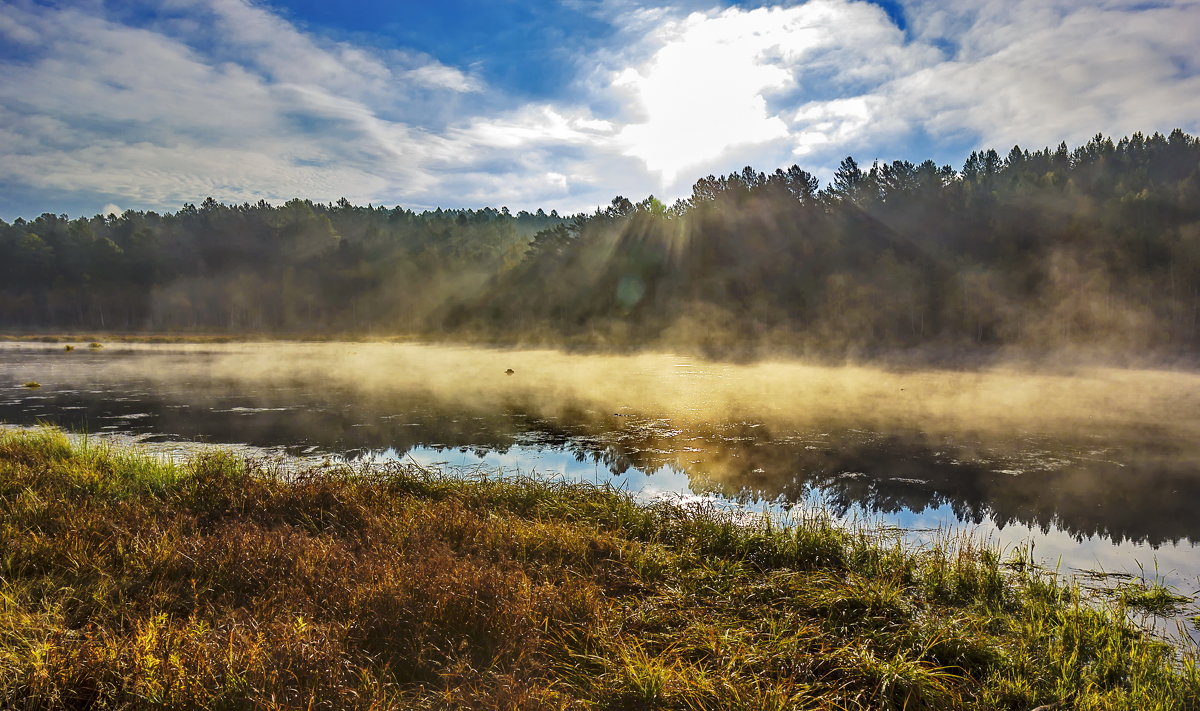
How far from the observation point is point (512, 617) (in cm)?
515

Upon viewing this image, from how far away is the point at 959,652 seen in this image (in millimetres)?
5270

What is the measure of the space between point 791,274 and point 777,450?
2015 inches

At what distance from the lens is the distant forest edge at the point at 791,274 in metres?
51.5

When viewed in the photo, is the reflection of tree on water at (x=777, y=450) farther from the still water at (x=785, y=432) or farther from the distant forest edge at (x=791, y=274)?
the distant forest edge at (x=791, y=274)

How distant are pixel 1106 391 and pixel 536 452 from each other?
974 inches

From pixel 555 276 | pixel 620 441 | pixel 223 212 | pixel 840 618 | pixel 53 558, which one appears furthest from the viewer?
pixel 223 212

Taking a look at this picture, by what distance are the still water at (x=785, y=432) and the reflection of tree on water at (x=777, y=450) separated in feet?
0.20

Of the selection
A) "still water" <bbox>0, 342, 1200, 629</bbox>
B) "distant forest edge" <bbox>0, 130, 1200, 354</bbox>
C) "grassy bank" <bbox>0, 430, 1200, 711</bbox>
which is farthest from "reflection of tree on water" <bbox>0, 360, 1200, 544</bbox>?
"distant forest edge" <bbox>0, 130, 1200, 354</bbox>

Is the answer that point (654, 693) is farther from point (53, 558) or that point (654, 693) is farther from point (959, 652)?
point (53, 558)

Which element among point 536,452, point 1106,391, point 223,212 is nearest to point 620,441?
point 536,452

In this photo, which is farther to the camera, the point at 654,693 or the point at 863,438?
the point at 863,438

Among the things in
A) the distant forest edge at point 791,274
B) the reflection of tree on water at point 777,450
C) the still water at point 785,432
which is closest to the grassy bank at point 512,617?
the still water at point 785,432

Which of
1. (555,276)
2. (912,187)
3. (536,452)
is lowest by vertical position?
(536,452)

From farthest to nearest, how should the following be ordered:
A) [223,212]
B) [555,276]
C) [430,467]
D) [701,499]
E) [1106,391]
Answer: [223,212]
[555,276]
[1106,391]
[430,467]
[701,499]
